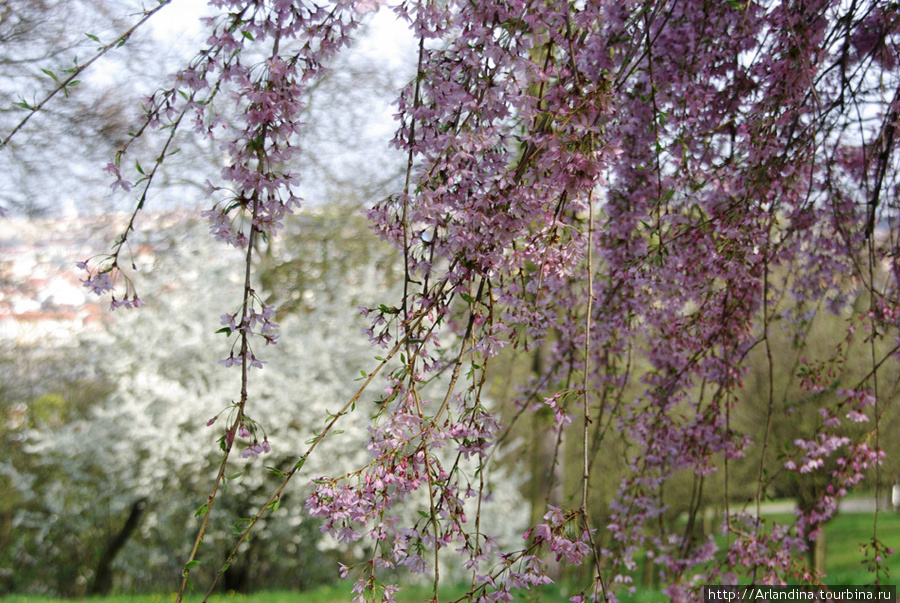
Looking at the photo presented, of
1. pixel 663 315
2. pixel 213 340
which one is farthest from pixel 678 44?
pixel 213 340

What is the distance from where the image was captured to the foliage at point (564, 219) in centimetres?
124

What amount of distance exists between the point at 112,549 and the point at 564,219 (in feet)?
24.7

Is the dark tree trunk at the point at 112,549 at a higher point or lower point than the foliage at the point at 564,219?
lower

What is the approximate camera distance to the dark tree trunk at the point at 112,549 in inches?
296

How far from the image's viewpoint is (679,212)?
95.0 inches

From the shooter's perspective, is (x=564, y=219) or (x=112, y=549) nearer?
(x=564, y=219)

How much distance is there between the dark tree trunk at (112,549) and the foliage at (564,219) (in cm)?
598

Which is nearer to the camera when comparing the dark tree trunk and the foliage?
the foliage

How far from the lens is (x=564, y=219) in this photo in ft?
6.31

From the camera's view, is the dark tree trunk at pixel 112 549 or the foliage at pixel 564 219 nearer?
the foliage at pixel 564 219

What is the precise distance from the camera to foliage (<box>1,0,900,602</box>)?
1.24m

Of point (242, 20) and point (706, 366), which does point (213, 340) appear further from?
point (242, 20)

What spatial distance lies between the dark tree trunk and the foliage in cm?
598

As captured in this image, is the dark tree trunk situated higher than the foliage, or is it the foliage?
the foliage
